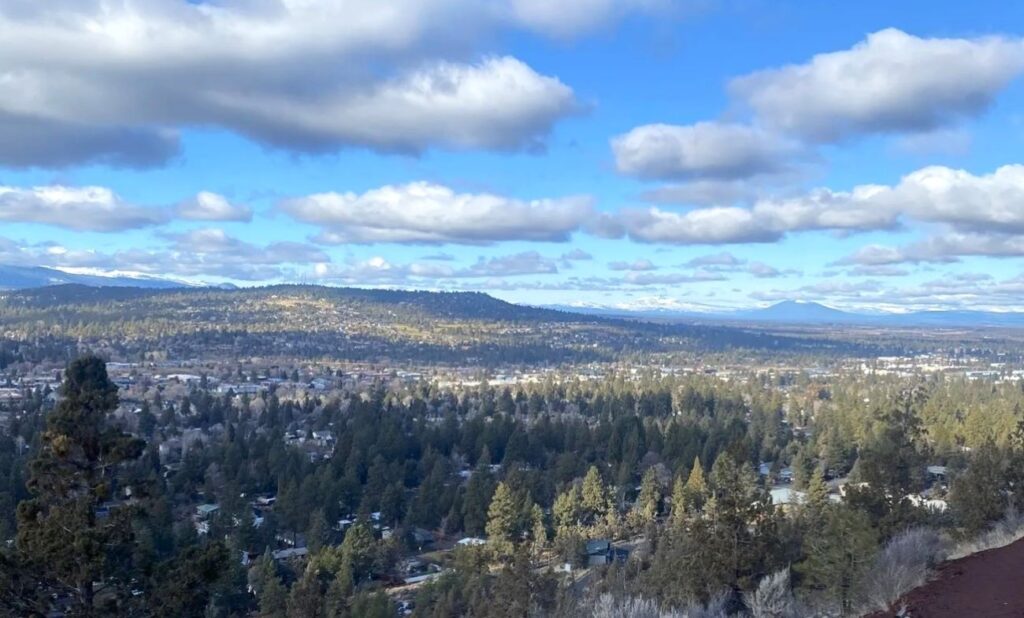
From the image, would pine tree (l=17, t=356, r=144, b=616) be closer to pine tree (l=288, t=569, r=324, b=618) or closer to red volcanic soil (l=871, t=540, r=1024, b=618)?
red volcanic soil (l=871, t=540, r=1024, b=618)

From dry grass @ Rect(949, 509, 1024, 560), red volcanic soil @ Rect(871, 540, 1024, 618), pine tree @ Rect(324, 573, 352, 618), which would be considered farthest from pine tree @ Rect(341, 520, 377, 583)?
red volcanic soil @ Rect(871, 540, 1024, 618)

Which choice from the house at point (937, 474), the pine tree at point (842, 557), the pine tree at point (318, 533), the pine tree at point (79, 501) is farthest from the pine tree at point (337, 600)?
the house at point (937, 474)

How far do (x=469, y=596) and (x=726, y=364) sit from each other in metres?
155

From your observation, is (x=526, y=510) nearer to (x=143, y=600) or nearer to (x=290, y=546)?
(x=290, y=546)

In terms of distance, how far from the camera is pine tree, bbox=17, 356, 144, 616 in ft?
35.3

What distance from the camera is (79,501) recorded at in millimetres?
11141

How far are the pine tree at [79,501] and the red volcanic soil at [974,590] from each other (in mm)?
11854

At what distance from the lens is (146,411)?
232ft

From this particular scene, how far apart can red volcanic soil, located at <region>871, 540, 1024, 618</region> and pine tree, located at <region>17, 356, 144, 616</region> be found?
1185 cm

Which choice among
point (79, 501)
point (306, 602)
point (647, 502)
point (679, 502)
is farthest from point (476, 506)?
point (79, 501)

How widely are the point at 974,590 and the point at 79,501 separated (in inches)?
551

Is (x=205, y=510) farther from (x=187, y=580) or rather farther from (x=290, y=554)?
(x=187, y=580)

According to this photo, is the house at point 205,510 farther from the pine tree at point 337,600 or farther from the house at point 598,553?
the house at point 598,553

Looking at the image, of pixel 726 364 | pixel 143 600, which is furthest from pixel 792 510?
pixel 726 364
